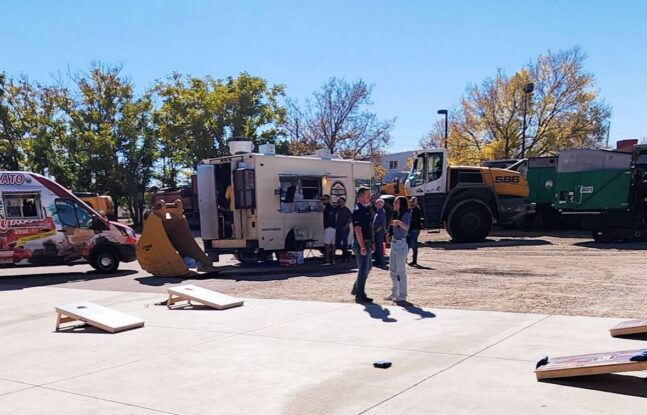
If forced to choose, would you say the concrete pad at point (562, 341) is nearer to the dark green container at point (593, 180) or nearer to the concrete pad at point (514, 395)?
the concrete pad at point (514, 395)

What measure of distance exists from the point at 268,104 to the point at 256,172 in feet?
82.8

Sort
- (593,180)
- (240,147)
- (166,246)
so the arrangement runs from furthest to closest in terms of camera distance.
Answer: (593,180), (240,147), (166,246)

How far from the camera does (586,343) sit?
20.6ft

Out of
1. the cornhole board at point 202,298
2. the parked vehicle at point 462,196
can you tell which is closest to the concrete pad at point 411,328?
the cornhole board at point 202,298

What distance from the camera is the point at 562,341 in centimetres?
642

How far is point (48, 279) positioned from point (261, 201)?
5.83 m

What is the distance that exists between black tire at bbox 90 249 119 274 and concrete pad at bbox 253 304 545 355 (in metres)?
8.82

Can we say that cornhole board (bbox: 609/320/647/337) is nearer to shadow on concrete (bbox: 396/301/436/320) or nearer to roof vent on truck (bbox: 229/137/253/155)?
shadow on concrete (bbox: 396/301/436/320)

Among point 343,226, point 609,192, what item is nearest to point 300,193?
point 343,226

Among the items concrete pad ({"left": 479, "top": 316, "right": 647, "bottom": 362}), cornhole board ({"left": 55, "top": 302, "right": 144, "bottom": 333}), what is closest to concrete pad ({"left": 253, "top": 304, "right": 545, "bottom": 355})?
concrete pad ({"left": 479, "top": 316, "right": 647, "bottom": 362})

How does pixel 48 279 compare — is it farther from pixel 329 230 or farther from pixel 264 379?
pixel 264 379

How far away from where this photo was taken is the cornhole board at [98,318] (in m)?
8.00

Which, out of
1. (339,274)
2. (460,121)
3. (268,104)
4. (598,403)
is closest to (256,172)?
(339,274)

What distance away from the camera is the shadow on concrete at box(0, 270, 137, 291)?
45.4 feet
